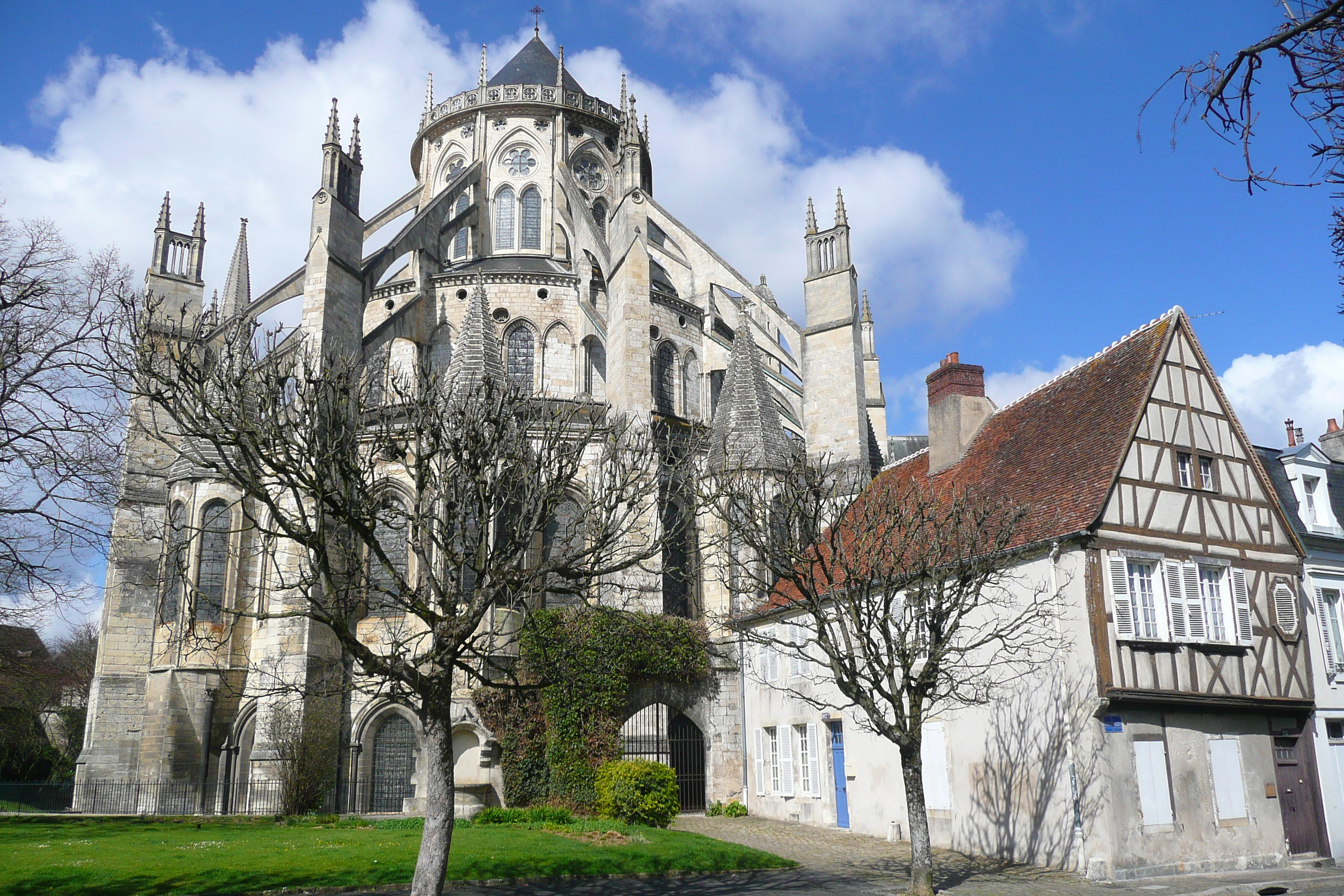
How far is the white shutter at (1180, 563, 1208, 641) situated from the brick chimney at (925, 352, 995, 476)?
5035 millimetres

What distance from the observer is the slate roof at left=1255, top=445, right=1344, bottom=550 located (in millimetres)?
17266

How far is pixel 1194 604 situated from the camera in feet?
49.1

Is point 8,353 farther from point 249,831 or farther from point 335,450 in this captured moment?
point 249,831

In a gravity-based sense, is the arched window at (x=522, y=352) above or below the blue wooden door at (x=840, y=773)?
above

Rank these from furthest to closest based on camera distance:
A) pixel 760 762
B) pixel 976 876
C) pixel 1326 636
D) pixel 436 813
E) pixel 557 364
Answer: pixel 557 364, pixel 760 762, pixel 1326 636, pixel 976 876, pixel 436 813

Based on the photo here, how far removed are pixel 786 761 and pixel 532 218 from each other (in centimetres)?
2213

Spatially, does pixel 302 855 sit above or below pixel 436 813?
below

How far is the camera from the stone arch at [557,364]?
29.2 meters

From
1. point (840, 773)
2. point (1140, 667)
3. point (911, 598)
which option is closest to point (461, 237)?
point (840, 773)

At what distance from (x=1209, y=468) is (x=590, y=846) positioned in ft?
36.2

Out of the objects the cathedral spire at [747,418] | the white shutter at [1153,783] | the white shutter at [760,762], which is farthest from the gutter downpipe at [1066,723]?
the cathedral spire at [747,418]

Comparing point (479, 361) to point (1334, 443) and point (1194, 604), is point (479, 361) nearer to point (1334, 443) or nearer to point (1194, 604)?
point (1194, 604)

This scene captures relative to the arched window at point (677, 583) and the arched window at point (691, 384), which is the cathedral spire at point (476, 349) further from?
the arched window at point (691, 384)

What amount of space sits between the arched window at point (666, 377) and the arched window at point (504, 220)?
8686 mm
